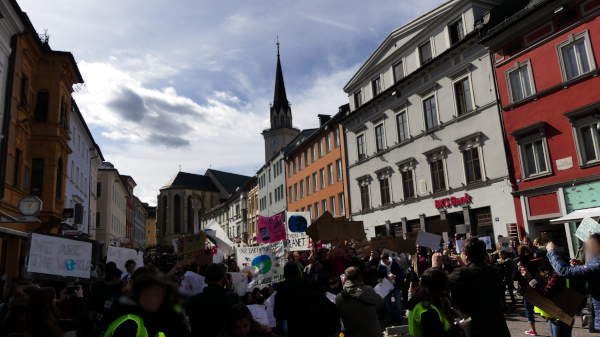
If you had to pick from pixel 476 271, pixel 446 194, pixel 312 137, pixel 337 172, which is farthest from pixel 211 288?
pixel 312 137

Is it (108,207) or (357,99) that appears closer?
(357,99)

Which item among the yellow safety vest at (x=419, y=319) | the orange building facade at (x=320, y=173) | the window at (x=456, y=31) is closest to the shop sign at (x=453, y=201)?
the window at (x=456, y=31)

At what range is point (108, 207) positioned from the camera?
51812mm

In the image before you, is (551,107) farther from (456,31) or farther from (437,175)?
(456,31)

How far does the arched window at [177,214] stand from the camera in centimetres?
10125

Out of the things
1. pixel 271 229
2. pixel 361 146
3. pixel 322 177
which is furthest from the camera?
pixel 322 177

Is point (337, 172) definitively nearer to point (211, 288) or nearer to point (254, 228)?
point (254, 228)

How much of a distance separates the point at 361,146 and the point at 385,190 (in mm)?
4916

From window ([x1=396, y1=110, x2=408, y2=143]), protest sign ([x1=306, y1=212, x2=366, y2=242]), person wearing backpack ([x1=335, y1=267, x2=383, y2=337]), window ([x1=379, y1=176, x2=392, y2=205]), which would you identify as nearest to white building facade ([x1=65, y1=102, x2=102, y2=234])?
protest sign ([x1=306, y1=212, x2=366, y2=242])

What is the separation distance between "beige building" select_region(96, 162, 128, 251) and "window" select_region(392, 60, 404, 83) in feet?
113

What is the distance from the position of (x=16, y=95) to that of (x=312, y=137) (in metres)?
28.5

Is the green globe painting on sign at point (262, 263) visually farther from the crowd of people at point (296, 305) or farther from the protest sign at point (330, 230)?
the protest sign at point (330, 230)

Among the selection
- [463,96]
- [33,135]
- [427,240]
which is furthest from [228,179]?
[427,240]

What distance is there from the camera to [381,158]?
1246 inches
